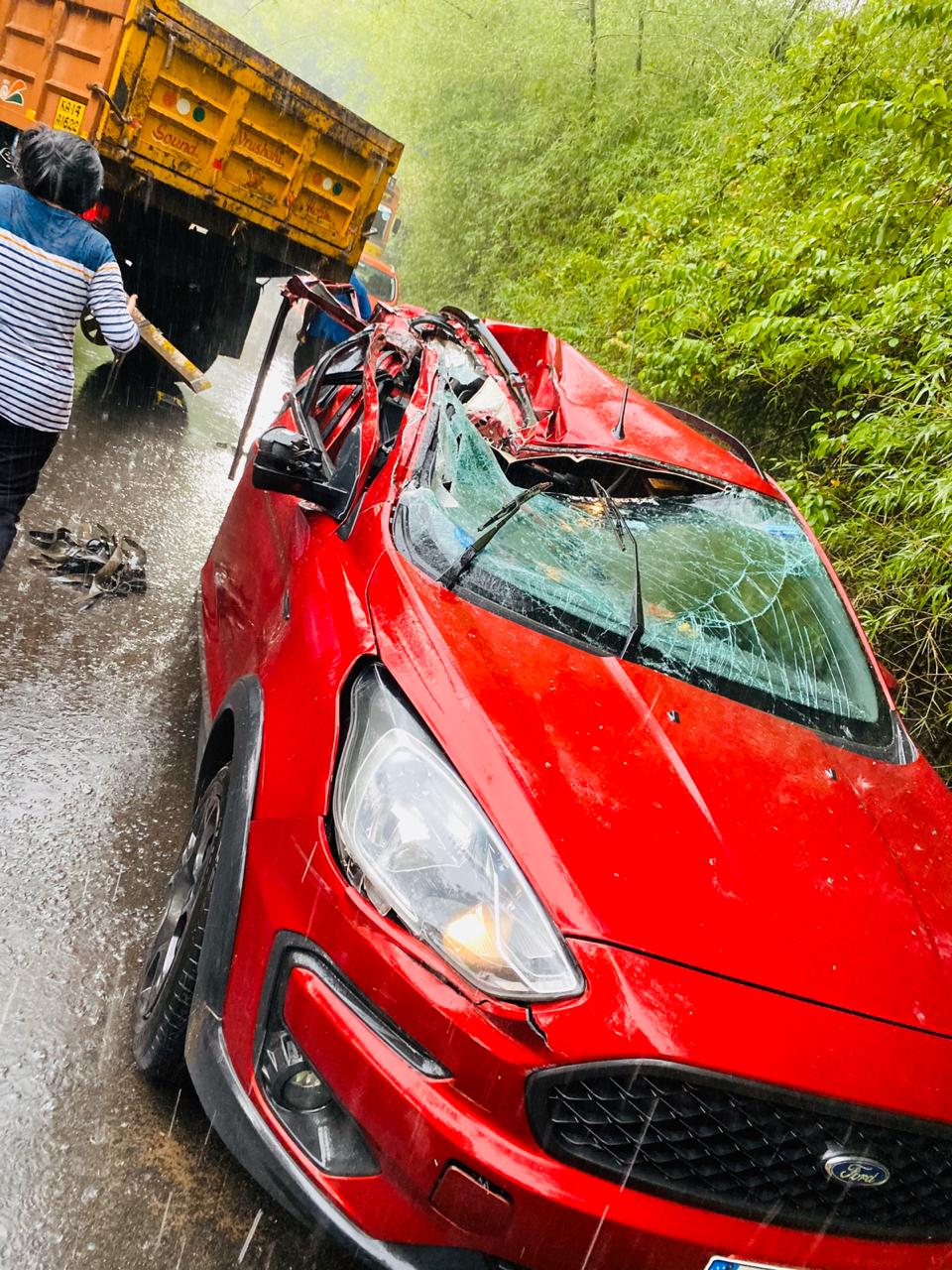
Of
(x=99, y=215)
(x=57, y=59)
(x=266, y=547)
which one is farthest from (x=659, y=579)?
(x=57, y=59)

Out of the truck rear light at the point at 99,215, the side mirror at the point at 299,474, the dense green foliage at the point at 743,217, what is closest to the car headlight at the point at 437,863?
the side mirror at the point at 299,474

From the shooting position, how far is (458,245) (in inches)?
625

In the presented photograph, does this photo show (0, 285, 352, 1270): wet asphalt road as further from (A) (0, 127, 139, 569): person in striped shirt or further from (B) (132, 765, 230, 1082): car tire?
(A) (0, 127, 139, 569): person in striped shirt

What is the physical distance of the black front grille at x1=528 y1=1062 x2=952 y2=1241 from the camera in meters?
1.46

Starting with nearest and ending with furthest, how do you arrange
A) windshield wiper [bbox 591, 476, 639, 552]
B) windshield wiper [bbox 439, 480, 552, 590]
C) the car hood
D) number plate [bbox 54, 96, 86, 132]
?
the car hood, windshield wiper [bbox 439, 480, 552, 590], windshield wiper [bbox 591, 476, 639, 552], number plate [bbox 54, 96, 86, 132]

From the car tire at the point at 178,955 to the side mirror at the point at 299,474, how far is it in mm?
711

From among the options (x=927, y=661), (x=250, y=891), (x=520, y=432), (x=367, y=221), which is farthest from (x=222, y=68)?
(x=250, y=891)

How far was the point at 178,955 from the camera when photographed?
82.9 inches

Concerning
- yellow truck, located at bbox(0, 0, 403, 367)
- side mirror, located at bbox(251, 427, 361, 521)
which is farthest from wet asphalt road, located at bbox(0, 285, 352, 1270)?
yellow truck, located at bbox(0, 0, 403, 367)

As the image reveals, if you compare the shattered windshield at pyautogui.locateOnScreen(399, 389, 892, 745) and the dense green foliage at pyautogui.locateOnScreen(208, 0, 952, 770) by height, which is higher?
the dense green foliage at pyautogui.locateOnScreen(208, 0, 952, 770)

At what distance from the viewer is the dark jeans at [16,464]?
350 centimetres

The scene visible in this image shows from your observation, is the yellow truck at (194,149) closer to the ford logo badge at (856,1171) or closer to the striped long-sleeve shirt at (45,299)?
the striped long-sleeve shirt at (45,299)

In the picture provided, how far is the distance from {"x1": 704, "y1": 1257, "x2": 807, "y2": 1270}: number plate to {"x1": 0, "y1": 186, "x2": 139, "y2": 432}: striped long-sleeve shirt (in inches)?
128

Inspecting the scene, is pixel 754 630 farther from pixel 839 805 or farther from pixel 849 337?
pixel 849 337
